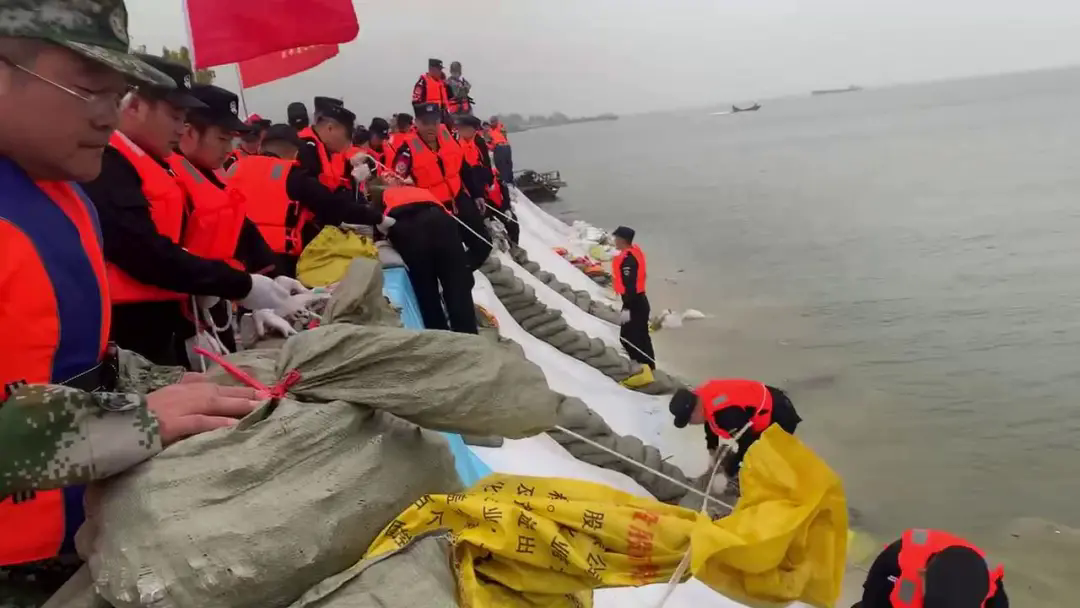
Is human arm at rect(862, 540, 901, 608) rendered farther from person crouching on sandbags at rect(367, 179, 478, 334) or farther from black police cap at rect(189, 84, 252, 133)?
black police cap at rect(189, 84, 252, 133)

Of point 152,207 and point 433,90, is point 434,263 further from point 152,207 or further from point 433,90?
point 433,90

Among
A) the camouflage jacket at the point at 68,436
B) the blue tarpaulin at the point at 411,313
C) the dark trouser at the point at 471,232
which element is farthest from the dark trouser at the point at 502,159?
the camouflage jacket at the point at 68,436

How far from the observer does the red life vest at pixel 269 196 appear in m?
3.88

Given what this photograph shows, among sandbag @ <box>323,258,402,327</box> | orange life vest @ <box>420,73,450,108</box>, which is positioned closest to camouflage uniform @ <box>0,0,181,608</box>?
sandbag @ <box>323,258,402,327</box>

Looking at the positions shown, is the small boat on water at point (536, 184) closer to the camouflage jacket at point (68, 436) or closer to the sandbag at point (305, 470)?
the sandbag at point (305, 470)

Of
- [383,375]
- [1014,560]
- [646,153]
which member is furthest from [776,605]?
[646,153]

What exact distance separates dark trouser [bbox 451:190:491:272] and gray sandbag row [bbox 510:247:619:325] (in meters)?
3.24

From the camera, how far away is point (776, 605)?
1417 mm

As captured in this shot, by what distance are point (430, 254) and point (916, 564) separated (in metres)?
2.91

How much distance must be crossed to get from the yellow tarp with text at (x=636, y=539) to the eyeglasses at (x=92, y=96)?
85 cm

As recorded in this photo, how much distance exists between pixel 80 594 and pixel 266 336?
4.13ft

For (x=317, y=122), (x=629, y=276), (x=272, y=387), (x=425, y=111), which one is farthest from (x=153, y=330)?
(x=629, y=276)

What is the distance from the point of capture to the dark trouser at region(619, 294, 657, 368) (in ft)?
28.2

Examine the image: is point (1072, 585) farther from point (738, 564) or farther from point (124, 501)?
point (124, 501)
